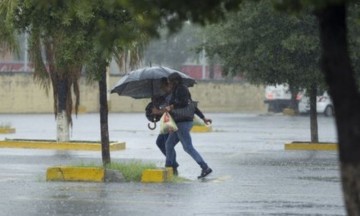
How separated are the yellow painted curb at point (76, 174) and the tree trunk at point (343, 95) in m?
10.9

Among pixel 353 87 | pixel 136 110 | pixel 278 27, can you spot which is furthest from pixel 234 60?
pixel 136 110

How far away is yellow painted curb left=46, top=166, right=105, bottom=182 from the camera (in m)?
16.6

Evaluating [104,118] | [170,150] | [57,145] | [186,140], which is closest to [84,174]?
[104,118]

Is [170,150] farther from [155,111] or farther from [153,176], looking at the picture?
[153,176]

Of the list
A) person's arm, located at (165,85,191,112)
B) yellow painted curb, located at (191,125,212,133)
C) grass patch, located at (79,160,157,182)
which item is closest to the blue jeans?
person's arm, located at (165,85,191,112)

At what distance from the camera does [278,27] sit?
2484 centimetres

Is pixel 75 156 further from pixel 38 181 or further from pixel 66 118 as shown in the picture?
pixel 38 181

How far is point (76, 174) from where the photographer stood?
16781 mm

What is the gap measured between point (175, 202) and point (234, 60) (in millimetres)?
12062

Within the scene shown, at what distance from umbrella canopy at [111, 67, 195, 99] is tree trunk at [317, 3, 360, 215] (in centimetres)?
1350

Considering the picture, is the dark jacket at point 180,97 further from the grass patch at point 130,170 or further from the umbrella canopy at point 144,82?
the umbrella canopy at point 144,82

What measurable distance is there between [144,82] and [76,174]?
370 cm

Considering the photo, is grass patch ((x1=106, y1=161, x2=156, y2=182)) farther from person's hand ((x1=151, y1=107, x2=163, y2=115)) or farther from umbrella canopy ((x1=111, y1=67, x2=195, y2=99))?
umbrella canopy ((x1=111, y1=67, x2=195, y2=99))

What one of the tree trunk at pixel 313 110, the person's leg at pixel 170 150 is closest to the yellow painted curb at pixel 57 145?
the tree trunk at pixel 313 110
